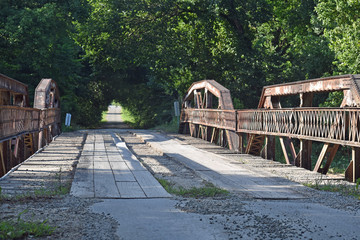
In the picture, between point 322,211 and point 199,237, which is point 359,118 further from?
point 199,237

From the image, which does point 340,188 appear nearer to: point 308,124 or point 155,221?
point 308,124

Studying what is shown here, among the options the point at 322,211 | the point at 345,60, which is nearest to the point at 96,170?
the point at 322,211

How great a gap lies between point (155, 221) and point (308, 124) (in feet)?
19.4

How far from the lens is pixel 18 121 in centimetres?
1104

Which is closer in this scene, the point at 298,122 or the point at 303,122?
the point at 303,122

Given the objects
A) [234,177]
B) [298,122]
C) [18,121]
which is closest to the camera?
[234,177]

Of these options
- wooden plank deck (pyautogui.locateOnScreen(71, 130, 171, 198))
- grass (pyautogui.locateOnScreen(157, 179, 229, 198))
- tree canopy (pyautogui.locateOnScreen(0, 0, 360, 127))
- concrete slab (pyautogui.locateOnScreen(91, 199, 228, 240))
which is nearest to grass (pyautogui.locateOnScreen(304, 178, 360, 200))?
grass (pyautogui.locateOnScreen(157, 179, 229, 198))

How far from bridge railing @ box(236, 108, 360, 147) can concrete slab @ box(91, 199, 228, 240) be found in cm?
402

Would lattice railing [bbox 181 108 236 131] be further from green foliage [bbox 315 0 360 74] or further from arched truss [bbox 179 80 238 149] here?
green foliage [bbox 315 0 360 74]

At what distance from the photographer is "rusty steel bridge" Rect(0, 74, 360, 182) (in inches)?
346

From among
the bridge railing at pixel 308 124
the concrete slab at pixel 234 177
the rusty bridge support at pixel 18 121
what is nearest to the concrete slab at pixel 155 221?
the concrete slab at pixel 234 177

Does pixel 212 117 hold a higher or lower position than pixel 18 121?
higher

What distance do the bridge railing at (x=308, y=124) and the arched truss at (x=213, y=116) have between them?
0.78 m

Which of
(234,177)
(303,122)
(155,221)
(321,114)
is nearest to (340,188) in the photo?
(234,177)
